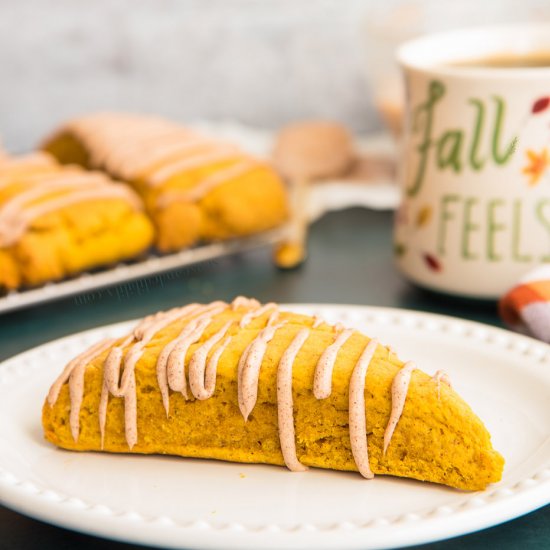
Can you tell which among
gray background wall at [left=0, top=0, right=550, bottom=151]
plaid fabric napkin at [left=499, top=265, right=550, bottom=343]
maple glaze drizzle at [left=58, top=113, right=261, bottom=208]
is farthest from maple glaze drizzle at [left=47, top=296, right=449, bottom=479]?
gray background wall at [left=0, top=0, right=550, bottom=151]

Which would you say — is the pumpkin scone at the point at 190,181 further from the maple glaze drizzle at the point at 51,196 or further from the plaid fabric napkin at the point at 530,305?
the plaid fabric napkin at the point at 530,305

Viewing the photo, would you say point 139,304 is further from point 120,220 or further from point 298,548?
point 298,548

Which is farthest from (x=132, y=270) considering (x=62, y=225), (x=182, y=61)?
(x=182, y=61)

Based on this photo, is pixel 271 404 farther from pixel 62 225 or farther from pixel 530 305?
pixel 62 225

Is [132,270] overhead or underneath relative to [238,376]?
underneath

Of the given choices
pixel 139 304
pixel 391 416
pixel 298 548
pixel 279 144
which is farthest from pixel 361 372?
pixel 279 144

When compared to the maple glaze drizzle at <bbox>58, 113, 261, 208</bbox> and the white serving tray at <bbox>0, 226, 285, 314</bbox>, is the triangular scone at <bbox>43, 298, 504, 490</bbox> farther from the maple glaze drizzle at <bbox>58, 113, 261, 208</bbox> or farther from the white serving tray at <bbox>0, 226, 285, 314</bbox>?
the maple glaze drizzle at <bbox>58, 113, 261, 208</bbox>

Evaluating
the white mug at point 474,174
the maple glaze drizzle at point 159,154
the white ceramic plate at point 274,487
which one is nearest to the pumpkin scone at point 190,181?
the maple glaze drizzle at point 159,154
